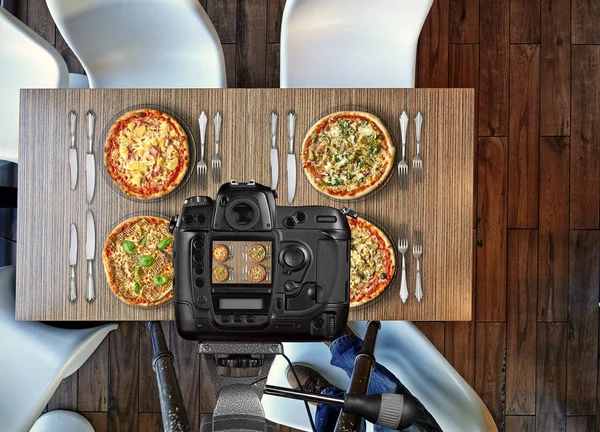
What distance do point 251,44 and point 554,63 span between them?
1.24m

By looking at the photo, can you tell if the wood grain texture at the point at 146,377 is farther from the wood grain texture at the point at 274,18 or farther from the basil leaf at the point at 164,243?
the wood grain texture at the point at 274,18

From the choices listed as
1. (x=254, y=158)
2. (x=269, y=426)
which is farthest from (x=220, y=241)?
(x=254, y=158)

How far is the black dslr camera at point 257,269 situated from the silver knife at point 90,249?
1.76 ft

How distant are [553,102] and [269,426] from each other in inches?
73.0

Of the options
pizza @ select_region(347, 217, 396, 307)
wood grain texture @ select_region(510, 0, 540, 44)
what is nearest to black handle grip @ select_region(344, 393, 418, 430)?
pizza @ select_region(347, 217, 396, 307)

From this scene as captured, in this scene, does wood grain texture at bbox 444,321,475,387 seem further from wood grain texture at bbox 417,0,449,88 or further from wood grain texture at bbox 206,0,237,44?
wood grain texture at bbox 206,0,237,44

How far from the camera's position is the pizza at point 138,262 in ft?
4.72

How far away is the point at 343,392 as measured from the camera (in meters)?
1.52

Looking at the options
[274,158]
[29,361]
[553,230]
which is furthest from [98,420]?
[553,230]

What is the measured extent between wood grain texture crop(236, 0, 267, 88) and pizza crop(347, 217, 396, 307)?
95cm

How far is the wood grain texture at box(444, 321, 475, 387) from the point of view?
2158 millimetres

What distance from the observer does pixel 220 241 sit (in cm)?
100

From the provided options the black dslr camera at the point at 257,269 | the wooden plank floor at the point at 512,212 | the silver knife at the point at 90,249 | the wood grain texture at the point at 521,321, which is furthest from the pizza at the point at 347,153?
the wood grain texture at the point at 521,321

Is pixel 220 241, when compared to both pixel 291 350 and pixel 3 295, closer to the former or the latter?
pixel 291 350
